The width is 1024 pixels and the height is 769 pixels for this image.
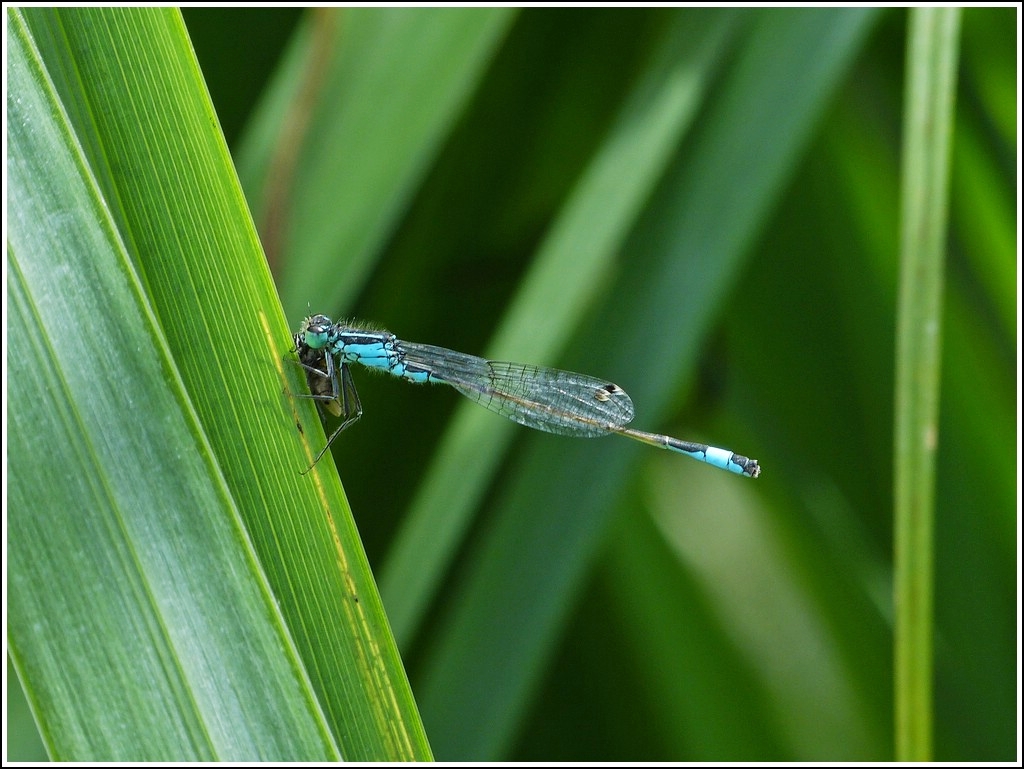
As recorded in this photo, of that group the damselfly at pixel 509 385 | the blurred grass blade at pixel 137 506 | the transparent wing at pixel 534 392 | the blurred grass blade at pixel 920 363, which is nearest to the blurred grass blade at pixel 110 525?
the blurred grass blade at pixel 137 506

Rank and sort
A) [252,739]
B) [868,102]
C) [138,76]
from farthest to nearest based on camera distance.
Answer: [868,102], [138,76], [252,739]

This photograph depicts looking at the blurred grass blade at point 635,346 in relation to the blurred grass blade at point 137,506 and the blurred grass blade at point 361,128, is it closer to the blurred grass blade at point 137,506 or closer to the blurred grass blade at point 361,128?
the blurred grass blade at point 361,128

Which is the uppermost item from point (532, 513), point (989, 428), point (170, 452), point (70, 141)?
point (70, 141)

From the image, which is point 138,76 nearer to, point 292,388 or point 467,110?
point 292,388

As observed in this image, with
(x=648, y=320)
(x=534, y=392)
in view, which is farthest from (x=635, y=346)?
(x=534, y=392)

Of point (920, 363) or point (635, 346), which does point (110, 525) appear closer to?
point (635, 346)

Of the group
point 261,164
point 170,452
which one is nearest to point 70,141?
point 170,452

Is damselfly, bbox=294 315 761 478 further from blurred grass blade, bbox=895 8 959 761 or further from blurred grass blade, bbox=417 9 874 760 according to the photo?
blurred grass blade, bbox=895 8 959 761
